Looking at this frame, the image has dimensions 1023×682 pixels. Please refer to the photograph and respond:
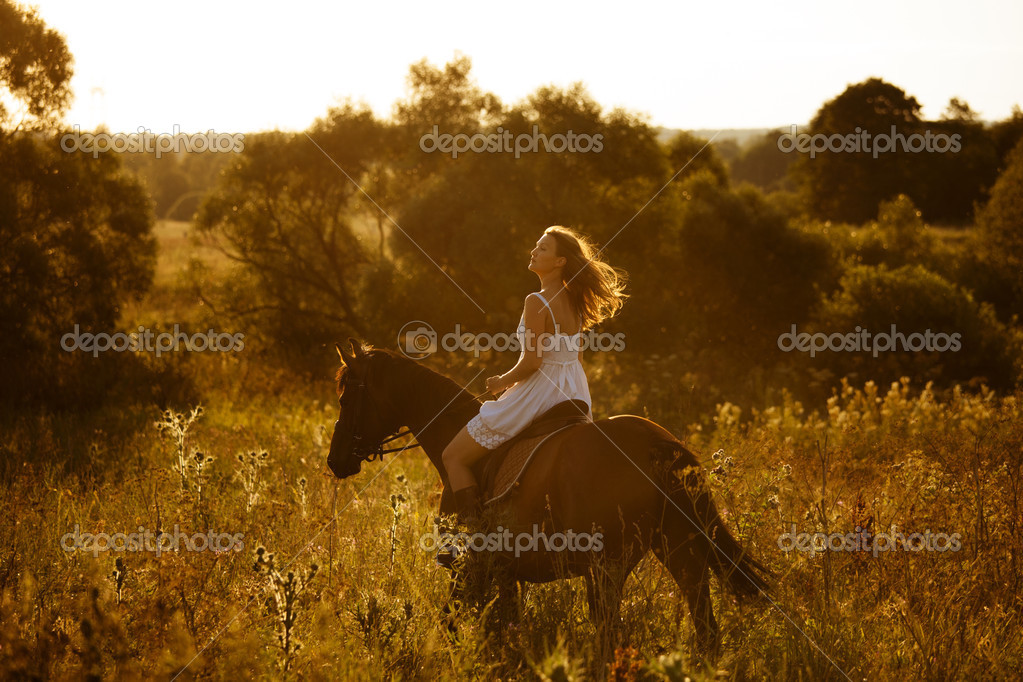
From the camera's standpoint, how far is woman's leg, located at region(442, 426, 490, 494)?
5383 mm

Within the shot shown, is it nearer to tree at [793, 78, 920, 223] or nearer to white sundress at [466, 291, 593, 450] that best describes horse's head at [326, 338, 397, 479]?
white sundress at [466, 291, 593, 450]

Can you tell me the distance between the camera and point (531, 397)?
535 centimetres

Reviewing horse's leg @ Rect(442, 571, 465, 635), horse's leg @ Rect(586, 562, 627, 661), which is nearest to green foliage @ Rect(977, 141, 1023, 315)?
horse's leg @ Rect(586, 562, 627, 661)

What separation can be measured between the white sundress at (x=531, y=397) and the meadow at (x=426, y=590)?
773 millimetres

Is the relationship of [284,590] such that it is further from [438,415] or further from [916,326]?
[916,326]

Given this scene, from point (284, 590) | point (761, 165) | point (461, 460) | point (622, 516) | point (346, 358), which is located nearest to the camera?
point (284, 590)

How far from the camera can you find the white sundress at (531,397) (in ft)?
17.4

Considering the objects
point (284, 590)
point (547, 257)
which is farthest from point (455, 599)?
point (547, 257)

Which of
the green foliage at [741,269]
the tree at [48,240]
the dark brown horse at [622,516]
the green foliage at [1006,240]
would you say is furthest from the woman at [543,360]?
the green foliage at [1006,240]

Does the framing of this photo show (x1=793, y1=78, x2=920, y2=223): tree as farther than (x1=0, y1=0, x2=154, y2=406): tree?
Yes

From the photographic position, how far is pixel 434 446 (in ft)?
18.9

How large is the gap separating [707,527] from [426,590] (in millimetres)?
1942

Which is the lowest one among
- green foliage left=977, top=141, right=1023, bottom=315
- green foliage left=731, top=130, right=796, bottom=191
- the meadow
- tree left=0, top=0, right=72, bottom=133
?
the meadow

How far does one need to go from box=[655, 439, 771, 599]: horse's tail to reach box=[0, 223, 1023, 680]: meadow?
31 cm
